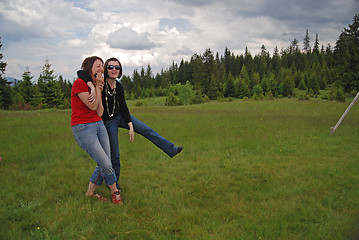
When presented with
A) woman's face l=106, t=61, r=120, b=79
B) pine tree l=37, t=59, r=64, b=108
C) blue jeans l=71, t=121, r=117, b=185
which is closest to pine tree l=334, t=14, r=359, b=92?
woman's face l=106, t=61, r=120, b=79

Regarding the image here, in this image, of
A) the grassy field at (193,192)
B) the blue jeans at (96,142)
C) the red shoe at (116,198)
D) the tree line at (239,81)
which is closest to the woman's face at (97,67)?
the blue jeans at (96,142)

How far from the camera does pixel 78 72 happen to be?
13.9 ft

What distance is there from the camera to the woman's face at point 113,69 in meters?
4.61

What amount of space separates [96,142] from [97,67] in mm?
1332

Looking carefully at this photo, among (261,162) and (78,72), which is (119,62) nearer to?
(78,72)

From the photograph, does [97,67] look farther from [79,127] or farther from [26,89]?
[26,89]

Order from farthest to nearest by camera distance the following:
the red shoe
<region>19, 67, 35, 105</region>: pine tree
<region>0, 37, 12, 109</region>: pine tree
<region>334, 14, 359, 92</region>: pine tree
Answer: <region>19, 67, 35, 105</region>: pine tree < <region>0, 37, 12, 109</region>: pine tree < <region>334, 14, 359, 92</region>: pine tree < the red shoe

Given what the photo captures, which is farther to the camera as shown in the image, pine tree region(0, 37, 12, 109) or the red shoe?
pine tree region(0, 37, 12, 109)

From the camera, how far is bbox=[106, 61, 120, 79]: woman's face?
4.61 meters

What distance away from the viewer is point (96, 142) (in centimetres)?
429

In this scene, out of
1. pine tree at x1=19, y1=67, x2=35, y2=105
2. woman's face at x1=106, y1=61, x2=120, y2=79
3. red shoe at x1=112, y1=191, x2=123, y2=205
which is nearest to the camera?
woman's face at x1=106, y1=61, x2=120, y2=79

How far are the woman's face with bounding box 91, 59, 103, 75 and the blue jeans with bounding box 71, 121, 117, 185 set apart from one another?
3.00 feet

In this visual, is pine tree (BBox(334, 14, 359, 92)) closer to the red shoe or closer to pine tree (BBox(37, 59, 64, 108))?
the red shoe

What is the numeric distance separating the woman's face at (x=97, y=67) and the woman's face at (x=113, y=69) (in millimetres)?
217
